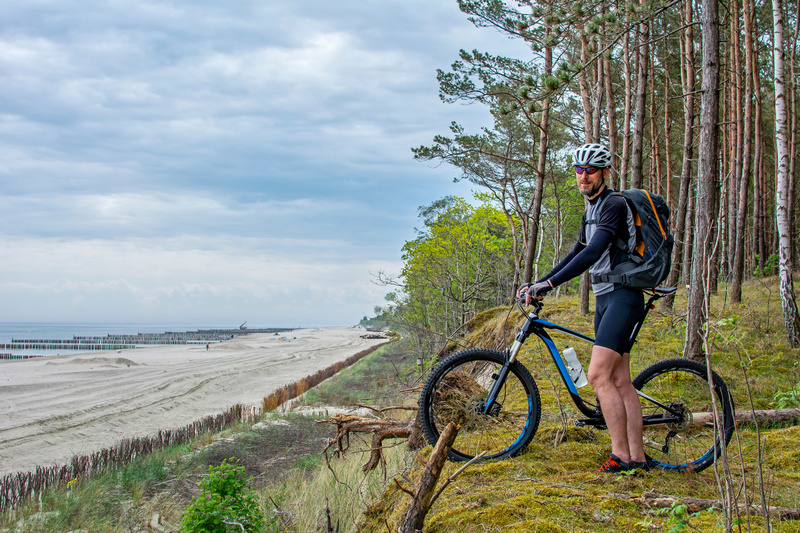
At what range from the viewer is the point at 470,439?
384cm

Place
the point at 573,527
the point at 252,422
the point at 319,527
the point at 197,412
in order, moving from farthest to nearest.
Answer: the point at 197,412 < the point at 252,422 < the point at 319,527 < the point at 573,527

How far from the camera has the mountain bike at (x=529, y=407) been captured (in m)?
3.70

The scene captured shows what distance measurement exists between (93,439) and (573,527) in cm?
1978

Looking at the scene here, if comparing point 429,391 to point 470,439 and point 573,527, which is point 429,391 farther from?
point 573,527

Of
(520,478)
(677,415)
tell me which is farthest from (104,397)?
(677,415)

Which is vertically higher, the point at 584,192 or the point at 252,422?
the point at 584,192

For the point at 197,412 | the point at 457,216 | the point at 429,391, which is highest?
the point at 457,216

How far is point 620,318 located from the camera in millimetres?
3365

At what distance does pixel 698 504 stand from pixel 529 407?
1209 millimetres

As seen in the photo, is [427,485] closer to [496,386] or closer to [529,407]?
[496,386]

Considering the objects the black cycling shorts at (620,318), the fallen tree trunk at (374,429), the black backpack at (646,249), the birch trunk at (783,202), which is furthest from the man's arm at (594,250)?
the birch trunk at (783,202)

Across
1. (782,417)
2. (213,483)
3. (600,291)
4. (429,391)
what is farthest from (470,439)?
(782,417)

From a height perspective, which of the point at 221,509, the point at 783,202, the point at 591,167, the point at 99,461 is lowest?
the point at 99,461

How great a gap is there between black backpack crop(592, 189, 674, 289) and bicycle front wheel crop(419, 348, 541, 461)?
100 cm
